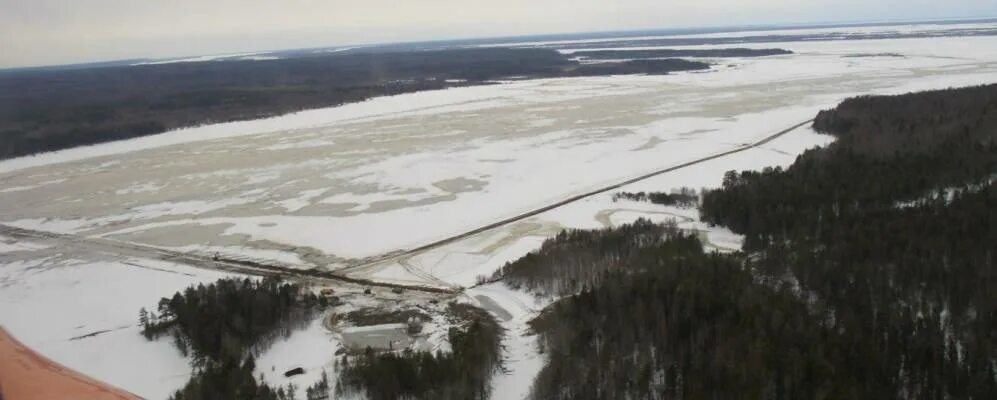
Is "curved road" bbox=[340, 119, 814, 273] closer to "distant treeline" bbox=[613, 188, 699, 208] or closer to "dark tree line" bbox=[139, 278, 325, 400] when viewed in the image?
"distant treeline" bbox=[613, 188, 699, 208]

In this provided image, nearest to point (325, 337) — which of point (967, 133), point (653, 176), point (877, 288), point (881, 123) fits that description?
point (877, 288)

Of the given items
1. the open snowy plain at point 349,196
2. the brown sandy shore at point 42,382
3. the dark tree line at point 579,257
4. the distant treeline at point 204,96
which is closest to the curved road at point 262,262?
the open snowy plain at point 349,196

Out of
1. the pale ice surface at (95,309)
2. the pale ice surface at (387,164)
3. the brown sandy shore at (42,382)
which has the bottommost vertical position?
the brown sandy shore at (42,382)

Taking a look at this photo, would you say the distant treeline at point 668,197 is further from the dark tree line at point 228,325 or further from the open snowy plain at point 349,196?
the dark tree line at point 228,325

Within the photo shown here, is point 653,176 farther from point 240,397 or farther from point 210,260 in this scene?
point 240,397

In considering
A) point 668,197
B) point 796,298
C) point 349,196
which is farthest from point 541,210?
point 796,298

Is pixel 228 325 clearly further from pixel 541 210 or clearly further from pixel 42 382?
pixel 541 210
